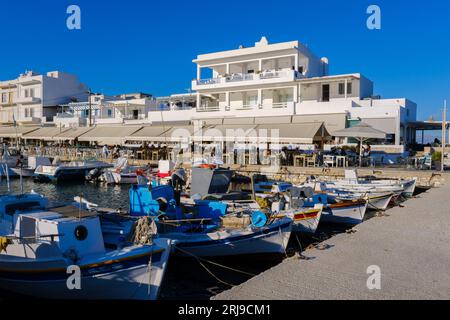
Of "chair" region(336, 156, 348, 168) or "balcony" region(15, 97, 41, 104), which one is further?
"balcony" region(15, 97, 41, 104)

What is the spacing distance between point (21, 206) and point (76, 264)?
3871 mm

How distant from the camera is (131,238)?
8516 mm

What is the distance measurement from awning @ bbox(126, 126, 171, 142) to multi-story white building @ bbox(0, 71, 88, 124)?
27818 mm

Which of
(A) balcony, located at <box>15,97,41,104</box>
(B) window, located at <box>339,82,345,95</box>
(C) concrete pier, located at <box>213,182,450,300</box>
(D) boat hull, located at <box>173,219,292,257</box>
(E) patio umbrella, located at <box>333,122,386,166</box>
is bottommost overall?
(D) boat hull, located at <box>173,219,292,257</box>

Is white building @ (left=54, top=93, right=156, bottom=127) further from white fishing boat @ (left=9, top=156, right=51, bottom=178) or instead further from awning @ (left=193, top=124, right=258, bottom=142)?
awning @ (left=193, top=124, right=258, bottom=142)

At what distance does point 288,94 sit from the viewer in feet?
114

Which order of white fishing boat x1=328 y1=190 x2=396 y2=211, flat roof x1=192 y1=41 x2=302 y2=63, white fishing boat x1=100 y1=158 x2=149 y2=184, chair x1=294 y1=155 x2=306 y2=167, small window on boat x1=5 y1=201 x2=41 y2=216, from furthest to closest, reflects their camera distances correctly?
flat roof x1=192 y1=41 x2=302 y2=63 < white fishing boat x1=100 y1=158 x2=149 y2=184 < chair x1=294 y1=155 x2=306 y2=167 < white fishing boat x1=328 y1=190 x2=396 y2=211 < small window on boat x1=5 y1=201 x2=41 y2=216

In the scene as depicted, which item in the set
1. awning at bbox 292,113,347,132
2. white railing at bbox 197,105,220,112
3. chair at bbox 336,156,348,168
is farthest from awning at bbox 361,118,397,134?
white railing at bbox 197,105,220,112

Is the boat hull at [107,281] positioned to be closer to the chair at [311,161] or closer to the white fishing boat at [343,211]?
the white fishing boat at [343,211]

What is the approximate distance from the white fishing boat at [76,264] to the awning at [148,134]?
73.6ft

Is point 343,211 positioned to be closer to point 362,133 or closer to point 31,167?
point 362,133

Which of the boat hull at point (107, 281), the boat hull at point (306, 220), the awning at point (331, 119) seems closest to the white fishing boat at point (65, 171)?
the awning at point (331, 119)

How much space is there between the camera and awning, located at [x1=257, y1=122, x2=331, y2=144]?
77.2 ft
